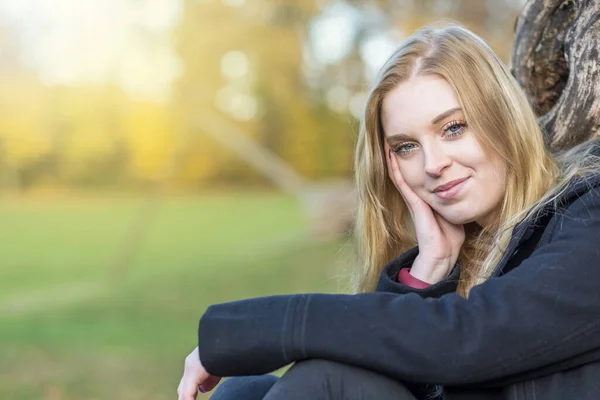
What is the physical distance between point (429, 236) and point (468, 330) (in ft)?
2.08

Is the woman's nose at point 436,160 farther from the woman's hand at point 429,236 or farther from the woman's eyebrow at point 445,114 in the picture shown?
the woman's hand at point 429,236

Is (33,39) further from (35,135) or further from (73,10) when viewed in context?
(35,135)

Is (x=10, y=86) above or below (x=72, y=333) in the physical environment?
above

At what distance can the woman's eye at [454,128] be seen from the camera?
176 cm

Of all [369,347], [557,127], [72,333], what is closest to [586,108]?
[557,127]

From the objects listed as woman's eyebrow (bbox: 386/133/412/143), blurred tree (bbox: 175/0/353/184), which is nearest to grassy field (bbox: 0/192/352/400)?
blurred tree (bbox: 175/0/353/184)

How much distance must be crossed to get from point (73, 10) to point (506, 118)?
11087 millimetres

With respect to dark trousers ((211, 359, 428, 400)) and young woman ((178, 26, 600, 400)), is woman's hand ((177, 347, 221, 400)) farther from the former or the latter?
dark trousers ((211, 359, 428, 400))

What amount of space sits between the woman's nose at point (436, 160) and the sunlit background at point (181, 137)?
331 inches

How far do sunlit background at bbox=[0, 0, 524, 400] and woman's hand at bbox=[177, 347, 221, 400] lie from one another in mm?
8423

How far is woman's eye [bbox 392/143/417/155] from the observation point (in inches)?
73.9

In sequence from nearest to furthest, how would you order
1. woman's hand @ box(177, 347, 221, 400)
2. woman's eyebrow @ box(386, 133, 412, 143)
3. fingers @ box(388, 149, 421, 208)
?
woman's hand @ box(177, 347, 221, 400) < woman's eyebrow @ box(386, 133, 412, 143) < fingers @ box(388, 149, 421, 208)

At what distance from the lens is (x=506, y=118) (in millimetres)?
1807

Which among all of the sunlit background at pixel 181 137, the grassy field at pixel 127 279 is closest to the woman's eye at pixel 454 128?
the grassy field at pixel 127 279
